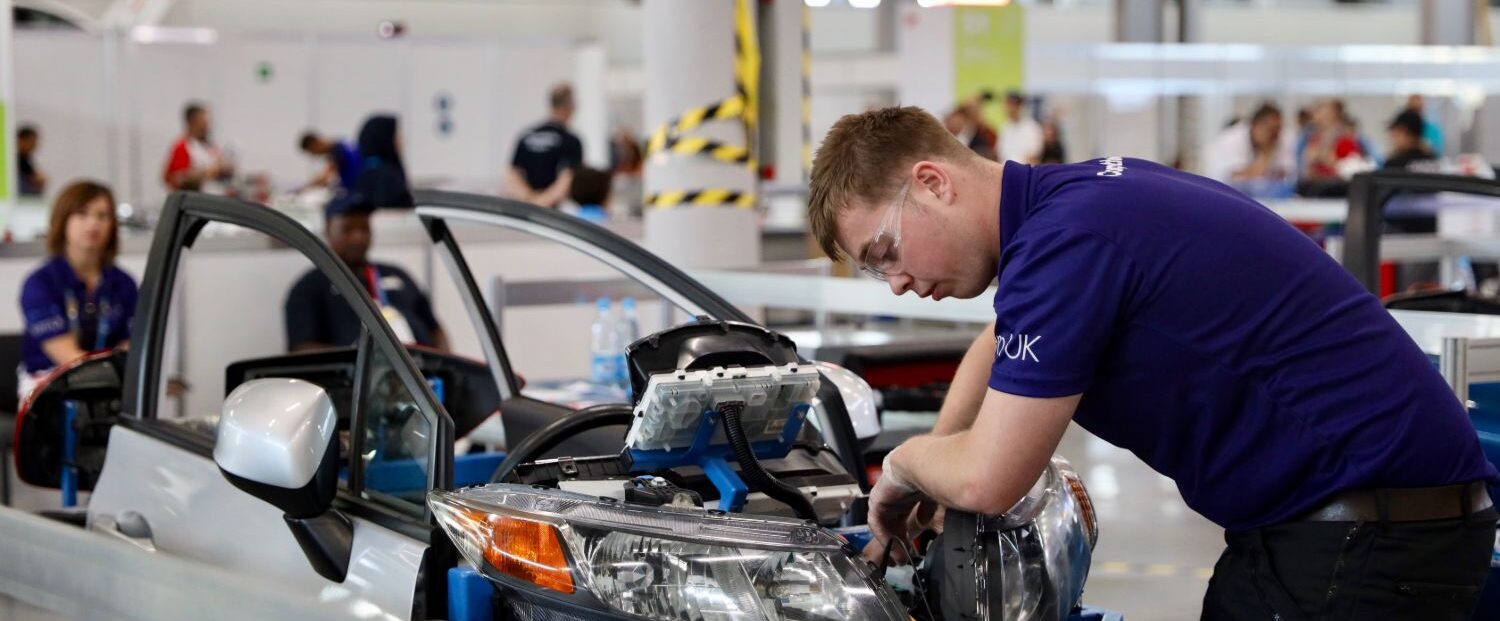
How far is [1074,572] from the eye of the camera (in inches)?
92.5

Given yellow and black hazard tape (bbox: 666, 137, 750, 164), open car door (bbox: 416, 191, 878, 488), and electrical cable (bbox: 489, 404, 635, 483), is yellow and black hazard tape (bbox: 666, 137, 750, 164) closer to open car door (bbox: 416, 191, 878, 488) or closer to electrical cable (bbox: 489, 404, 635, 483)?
open car door (bbox: 416, 191, 878, 488)

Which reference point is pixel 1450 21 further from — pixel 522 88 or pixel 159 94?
pixel 159 94

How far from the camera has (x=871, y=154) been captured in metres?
2.06

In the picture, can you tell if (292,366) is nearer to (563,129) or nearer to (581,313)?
(581,313)

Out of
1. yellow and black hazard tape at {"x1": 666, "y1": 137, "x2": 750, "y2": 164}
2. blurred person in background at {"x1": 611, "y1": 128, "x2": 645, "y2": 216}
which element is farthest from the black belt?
blurred person in background at {"x1": 611, "y1": 128, "x2": 645, "y2": 216}

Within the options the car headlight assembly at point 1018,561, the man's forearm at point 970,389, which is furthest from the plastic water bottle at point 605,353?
the car headlight assembly at point 1018,561

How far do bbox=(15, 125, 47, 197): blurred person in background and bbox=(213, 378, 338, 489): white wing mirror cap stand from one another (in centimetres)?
1399

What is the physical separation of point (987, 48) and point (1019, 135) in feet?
7.56

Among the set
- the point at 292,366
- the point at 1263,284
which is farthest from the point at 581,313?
the point at 1263,284

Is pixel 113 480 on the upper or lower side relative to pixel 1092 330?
lower

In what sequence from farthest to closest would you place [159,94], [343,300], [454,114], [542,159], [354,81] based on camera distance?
[454,114] → [354,81] → [159,94] → [542,159] → [343,300]

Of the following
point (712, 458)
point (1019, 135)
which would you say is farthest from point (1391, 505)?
point (1019, 135)

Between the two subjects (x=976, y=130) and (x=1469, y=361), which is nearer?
(x=1469, y=361)

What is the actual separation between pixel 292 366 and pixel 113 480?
1.97 feet
